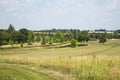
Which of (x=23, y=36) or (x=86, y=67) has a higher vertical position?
(x=86, y=67)

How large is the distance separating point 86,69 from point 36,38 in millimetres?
122420

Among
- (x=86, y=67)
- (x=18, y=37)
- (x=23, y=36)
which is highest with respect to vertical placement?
(x=86, y=67)

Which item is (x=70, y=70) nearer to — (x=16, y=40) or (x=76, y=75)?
(x=76, y=75)

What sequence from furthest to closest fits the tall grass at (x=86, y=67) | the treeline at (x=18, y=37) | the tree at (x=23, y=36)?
the tree at (x=23, y=36), the treeline at (x=18, y=37), the tall grass at (x=86, y=67)

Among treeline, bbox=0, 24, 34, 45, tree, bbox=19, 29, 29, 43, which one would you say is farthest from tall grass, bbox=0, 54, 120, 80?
tree, bbox=19, 29, 29, 43

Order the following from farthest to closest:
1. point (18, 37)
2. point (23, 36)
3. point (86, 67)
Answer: point (18, 37), point (23, 36), point (86, 67)

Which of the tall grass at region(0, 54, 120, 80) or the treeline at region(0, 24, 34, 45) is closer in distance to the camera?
the tall grass at region(0, 54, 120, 80)

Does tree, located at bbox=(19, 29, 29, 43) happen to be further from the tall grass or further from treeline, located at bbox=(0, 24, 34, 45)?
the tall grass

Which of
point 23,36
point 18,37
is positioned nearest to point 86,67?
point 23,36

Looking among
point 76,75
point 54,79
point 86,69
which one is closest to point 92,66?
point 86,69

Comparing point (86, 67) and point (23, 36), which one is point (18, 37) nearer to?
point (23, 36)

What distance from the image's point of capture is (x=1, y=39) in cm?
12200

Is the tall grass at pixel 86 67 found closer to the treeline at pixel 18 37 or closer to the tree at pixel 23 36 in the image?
the treeline at pixel 18 37

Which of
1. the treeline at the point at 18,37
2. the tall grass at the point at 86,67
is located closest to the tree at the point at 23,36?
the treeline at the point at 18,37
